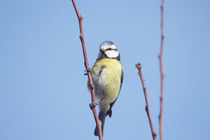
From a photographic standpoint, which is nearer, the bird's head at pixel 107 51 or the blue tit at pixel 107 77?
the blue tit at pixel 107 77

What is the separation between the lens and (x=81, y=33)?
1.80 meters

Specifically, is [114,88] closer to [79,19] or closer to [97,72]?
[97,72]

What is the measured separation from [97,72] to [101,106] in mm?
744

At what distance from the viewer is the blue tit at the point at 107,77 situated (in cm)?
362

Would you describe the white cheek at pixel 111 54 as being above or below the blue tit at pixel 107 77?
above

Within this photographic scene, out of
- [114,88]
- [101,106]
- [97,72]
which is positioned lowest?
[101,106]

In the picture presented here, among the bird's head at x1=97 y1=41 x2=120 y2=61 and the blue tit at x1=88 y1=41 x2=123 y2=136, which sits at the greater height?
the bird's head at x1=97 y1=41 x2=120 y2=61

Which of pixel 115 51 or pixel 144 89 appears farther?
pixel 115 51

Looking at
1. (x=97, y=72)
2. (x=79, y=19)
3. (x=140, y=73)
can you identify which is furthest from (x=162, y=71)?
(x=97, y=72)

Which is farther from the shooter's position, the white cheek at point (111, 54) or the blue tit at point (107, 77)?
the white cheek at point (111, 54)

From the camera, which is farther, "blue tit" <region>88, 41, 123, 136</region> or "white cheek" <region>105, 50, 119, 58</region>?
"white cheek" <region>105, 50, 119, 58</region>

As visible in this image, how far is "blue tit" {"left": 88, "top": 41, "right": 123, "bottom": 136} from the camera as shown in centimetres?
362

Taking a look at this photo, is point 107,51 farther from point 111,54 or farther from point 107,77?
point 107,77

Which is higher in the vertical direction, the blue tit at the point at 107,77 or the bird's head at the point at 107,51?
the bird's head at the point at 107,51
